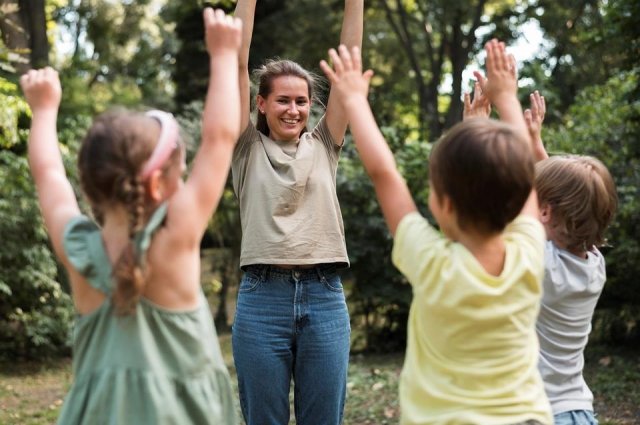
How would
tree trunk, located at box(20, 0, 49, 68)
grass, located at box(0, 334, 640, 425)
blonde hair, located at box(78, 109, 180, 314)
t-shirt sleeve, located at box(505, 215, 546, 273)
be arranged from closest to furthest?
blonde hair, located at box(78, 109, 180, 314), t-shirt sleeve, located at box(505, 215, 546, 273), grass, located at box(0, 334, 640, 425), tree trunk, located at box(20, 0, 49, 68)

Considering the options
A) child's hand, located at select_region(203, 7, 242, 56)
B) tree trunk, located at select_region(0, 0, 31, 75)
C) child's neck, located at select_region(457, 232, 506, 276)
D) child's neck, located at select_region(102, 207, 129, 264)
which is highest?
tree trunk, located at select_region(0, 0, 31, 75)

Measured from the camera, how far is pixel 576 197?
2.59 m

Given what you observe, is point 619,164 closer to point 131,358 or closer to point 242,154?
point 242,154

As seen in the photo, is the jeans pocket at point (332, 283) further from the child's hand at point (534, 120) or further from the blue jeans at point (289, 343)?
the child's hand at point (534, 120)

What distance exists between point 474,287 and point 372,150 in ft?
1.51

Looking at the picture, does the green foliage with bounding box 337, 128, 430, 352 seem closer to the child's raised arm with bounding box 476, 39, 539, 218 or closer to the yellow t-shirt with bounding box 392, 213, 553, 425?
the child's raised arm with bounding box 476, 39, 539, 218

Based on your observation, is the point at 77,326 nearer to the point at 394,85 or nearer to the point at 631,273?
the point at 631,273

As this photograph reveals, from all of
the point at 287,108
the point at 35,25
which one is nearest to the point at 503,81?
the point at 287,108

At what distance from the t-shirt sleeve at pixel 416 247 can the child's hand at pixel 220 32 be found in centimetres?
68

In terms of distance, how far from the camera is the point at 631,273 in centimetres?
813

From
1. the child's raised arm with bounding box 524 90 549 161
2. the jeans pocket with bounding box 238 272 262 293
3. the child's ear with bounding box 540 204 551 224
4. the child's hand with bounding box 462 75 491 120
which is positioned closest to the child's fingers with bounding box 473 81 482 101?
the child's hand with bounding box 462 75 491 120

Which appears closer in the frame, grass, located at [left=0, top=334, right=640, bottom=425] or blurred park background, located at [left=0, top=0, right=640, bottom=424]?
grass, located at [left=0, top=334, right=640, bottom=425]

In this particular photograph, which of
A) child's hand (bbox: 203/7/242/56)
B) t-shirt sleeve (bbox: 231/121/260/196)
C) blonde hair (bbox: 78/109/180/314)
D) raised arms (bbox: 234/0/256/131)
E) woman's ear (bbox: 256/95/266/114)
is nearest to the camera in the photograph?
blonde hair (bbox: 78/109/180/314)

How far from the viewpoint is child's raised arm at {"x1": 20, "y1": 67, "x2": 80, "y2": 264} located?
2227mm
